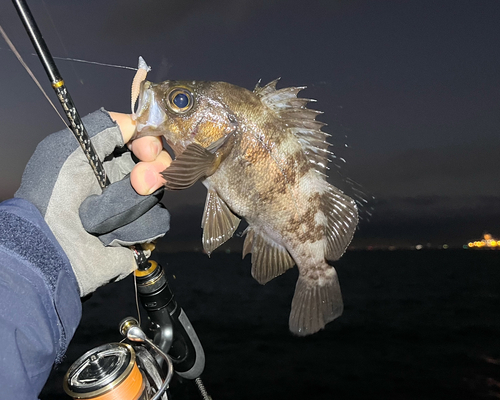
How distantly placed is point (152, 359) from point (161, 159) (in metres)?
1.65

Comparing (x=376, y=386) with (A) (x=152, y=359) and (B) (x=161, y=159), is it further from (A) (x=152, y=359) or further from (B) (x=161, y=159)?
(B) (x=161, y=159)

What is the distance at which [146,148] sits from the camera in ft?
7.35

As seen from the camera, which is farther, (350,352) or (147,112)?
(350,352)

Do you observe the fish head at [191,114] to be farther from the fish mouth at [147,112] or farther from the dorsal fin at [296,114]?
the dorsal fin at [296,114]

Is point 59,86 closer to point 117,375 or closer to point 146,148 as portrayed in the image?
point 146,148

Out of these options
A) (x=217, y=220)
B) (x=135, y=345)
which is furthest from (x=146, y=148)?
(x=135, y=345)

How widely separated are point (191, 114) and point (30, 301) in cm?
166

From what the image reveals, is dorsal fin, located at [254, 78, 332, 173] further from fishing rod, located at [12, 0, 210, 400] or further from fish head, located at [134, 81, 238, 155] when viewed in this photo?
fishing rod, located at [12, 0, 210, 400]

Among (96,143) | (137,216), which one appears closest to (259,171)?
(137,216)

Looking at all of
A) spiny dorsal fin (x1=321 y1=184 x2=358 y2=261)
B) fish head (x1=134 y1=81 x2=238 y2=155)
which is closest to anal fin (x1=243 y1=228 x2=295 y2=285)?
spiny dorsal fin (x1=321 y1=184 x2=358 y2=261)

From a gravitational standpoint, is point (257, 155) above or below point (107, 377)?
above

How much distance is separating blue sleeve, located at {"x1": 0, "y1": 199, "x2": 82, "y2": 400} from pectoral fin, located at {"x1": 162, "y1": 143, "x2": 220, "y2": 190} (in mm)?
817

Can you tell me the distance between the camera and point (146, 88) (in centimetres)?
246

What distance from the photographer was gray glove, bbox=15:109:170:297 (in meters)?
2.05
